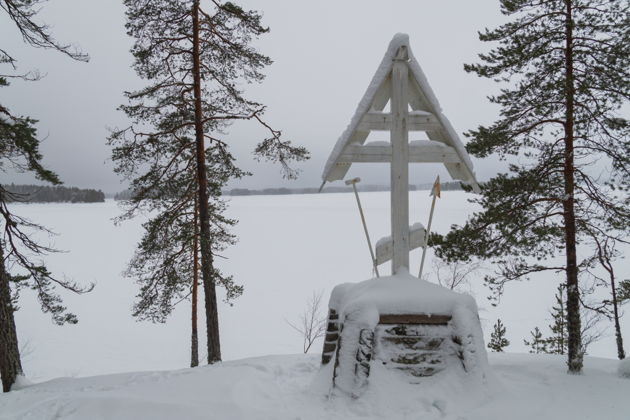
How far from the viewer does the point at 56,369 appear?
850 inches

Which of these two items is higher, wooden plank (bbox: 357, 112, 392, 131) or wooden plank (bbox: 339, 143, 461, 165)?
wooden plank (bbox: 357, 112, 392, 131)

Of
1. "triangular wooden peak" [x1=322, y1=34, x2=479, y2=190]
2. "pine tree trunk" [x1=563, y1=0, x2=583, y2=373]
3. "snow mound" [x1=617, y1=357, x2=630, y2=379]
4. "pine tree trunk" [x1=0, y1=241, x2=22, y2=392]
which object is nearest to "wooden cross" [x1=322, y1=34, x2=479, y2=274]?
"triangular wooden peak" [x1=322, y1=34, x2=479, y2=190]

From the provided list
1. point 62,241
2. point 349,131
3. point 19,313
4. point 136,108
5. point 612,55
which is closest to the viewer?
point 349,131

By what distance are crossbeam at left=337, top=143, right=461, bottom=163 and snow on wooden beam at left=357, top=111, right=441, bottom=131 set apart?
0.25 meters

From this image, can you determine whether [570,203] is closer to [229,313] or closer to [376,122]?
[376,122]

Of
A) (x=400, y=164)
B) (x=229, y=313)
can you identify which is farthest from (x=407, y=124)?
(x=229, y=313)

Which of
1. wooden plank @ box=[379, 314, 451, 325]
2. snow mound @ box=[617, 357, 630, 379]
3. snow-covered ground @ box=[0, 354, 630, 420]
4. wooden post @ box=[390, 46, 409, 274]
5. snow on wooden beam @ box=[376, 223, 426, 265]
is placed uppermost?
wooden post @ box=[390, 46, 409, 274]

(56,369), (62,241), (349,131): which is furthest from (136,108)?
(62,241)

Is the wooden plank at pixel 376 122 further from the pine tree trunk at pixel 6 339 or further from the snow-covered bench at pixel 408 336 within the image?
the pine tree trunk at pixel 6 339

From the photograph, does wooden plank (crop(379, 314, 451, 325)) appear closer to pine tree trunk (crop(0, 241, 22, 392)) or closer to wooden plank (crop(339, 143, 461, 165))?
wooden plank (crop(339, 143, 461, 165))

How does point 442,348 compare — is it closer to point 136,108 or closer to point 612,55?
point 612,55

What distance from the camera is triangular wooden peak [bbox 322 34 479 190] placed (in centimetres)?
537

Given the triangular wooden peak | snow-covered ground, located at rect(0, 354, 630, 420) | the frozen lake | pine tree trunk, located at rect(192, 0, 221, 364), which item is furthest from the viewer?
the frozen lake

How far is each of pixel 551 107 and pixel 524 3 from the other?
7.48ft
